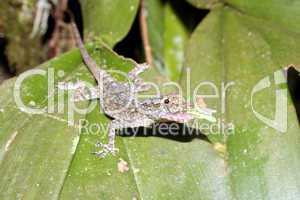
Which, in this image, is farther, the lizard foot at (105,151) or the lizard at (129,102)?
the lizard at (129,102)

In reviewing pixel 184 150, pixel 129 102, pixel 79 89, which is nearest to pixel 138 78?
pixel 129 102

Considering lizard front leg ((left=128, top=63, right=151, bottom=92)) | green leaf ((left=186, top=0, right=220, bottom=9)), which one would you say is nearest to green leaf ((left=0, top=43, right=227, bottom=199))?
lizard front leg ((left=128, top=63, right=151, bottom=92))

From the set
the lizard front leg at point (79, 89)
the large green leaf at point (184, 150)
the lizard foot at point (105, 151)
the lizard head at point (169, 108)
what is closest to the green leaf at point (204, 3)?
the large green leaf at point (184, 150)

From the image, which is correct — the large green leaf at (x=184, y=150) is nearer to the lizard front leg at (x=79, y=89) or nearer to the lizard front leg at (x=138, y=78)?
the lizard front leg at (x=79, y=89)

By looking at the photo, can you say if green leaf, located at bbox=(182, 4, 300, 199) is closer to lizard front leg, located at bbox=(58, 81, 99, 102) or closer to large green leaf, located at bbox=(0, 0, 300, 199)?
large green leaf, located at bbox=(0, 0, 300, 199)

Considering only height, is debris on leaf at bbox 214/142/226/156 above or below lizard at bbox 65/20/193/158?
below

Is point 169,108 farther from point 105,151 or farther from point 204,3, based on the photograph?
point 204,3
